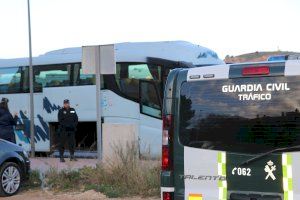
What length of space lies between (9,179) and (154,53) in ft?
26.3

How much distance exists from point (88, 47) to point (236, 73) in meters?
7.23

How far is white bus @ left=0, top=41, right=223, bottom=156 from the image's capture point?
17.6 metres

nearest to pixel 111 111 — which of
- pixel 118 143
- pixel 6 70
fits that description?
pixel 6 70

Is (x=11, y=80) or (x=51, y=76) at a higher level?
(x=51, y=76)

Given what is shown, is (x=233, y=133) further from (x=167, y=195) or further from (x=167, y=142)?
(x=167, y=195)

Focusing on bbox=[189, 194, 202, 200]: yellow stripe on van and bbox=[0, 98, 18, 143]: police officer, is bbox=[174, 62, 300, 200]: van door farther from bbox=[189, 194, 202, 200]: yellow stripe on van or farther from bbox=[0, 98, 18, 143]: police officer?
bbox=[0, 98, 18, 143]: police officer

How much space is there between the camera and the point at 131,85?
59.0 feet

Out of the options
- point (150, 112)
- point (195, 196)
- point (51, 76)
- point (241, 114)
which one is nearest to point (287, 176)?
point (241, 114)

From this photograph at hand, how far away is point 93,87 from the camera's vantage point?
18578 millimetres

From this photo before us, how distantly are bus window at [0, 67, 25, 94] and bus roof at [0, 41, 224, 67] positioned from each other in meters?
0.79

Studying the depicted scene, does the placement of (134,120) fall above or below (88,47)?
below

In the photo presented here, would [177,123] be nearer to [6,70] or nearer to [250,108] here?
[250,108]

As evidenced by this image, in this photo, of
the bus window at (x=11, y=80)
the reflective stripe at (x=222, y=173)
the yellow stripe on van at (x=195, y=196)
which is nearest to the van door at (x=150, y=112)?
the bus window at (x=11, y=80)

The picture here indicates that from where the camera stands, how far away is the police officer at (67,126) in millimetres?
16922
